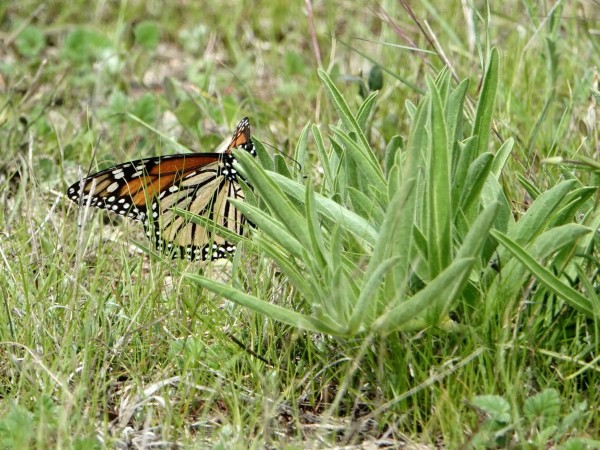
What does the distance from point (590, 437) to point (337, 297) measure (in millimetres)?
606

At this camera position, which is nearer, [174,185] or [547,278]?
[547,278]

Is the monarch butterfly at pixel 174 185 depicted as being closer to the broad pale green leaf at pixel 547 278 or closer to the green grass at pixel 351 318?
the green grass at pixel 351 318

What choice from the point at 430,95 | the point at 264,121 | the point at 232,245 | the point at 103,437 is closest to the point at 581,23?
the point at 264,121

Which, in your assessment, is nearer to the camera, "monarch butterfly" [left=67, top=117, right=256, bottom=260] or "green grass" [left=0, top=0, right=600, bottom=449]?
"green grass" [left=0, top=0, right=600, bottom=449]

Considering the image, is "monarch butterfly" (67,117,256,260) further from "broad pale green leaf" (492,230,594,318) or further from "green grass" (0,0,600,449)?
"broad pale green leaf" (492,230,594,318)

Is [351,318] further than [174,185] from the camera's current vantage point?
No

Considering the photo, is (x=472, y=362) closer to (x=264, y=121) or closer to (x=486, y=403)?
(x=486, y=403)

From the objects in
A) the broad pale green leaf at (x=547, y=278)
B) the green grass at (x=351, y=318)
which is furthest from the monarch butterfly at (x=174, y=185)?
the broad pale green leaf at (x=547, y=278)

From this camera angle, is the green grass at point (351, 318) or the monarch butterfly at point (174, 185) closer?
the green grass at point (351, 318)

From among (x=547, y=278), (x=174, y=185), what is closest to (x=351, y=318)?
(x=547, y=278)

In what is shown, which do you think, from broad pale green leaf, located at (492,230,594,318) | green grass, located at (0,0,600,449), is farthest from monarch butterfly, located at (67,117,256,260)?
broad pale green leaf, located at (492,230,594,318)

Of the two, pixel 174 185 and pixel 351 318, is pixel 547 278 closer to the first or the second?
pixel 351 318

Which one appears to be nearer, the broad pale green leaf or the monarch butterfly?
the broad pale green leaf

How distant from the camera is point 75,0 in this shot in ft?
17.5
